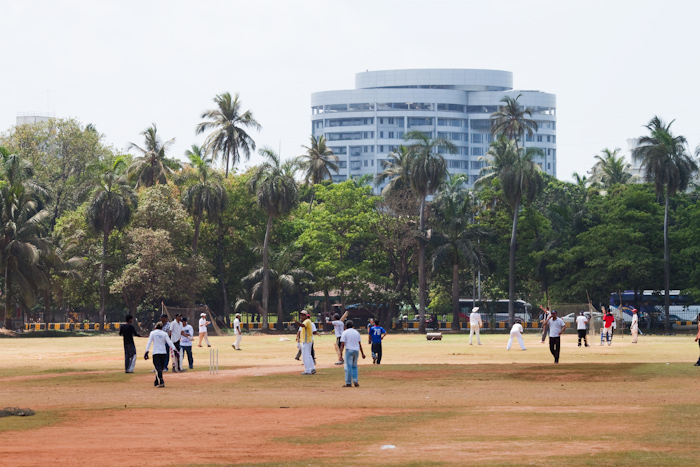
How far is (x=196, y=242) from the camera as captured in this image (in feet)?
273

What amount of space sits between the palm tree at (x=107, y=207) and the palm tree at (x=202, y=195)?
509 centimetres

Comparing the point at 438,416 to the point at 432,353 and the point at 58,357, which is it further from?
the point at 58,357

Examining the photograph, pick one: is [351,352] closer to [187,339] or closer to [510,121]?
[187,339]

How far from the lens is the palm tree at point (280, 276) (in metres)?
80.2

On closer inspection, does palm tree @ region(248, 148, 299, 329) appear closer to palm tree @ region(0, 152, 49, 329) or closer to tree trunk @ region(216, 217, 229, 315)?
tree trunk @ region(216, 217, 229, 315)

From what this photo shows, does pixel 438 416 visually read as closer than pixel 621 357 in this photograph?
Yes

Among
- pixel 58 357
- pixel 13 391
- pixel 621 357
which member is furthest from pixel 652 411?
pixel 58 357

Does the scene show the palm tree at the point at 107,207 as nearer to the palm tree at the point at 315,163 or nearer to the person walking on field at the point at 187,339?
the palm tree at the point at 315,163

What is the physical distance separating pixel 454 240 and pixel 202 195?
21732mm

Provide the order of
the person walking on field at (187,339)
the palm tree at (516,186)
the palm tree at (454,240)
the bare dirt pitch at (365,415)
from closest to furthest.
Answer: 1. the bare dirt pitch at (365,415)
2. the person walking on field at (187,339)
3. the palm tree at (516,186)
4. the palm tree at (454,240)

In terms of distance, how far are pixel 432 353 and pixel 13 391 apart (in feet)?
67.7

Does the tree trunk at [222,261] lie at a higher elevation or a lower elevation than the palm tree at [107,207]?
lower

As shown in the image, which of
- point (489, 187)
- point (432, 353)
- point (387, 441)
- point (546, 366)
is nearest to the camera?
point (387, 441)

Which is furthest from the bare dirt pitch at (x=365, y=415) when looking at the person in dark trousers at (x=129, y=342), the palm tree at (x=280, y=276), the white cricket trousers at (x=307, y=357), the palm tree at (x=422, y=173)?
the palm tree at (x=280, y=276)
